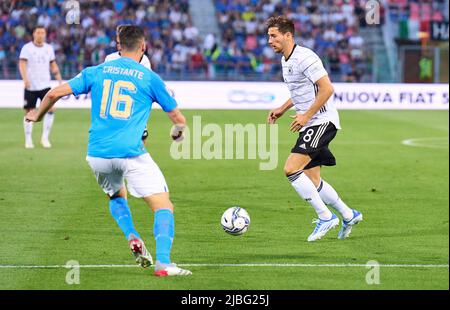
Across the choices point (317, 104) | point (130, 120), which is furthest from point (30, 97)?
point (130, 120)

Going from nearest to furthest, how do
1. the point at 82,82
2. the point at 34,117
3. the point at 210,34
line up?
the point at 82,82 < the point at 34,117 < the point at 210,34

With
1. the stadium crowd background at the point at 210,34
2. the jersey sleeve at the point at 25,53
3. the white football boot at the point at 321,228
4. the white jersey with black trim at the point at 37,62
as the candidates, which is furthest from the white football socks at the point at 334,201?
the stadium crowd background at the point at 210,34

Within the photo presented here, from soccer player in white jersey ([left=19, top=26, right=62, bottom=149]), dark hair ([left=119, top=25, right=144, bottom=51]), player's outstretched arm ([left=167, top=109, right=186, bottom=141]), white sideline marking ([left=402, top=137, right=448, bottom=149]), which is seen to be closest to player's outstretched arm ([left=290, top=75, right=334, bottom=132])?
player's outstretched arm ([left=167, top=109, right=186, bottom=141])

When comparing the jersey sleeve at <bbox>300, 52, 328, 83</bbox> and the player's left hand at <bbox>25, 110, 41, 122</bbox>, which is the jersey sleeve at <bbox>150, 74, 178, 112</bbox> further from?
the jersey sleeve at <bbox>300, 52, 328, 83</bbox>

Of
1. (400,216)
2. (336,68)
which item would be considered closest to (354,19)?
(336,68)

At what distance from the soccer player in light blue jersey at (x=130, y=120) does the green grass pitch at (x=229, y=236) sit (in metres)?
0.40

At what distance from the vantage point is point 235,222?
31.3 feet

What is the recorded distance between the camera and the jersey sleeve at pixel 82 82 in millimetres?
7727

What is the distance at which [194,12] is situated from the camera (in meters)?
38.3

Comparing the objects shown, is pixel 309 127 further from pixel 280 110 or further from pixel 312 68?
pixel 312 68

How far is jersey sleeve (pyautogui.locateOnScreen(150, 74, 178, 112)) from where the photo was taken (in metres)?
7.71

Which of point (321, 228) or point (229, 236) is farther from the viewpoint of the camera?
point (229, 236)

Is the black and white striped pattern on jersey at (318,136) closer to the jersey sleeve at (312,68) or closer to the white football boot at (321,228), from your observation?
the jersey sleeve at (312,68)

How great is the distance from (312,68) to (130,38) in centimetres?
243
